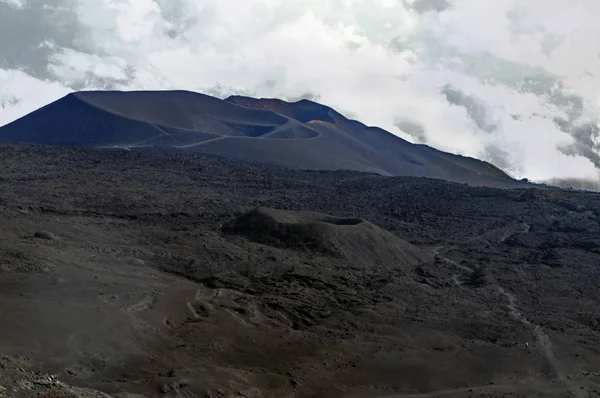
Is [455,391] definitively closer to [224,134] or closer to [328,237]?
[328,237]

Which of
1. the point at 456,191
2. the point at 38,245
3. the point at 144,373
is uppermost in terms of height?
the point at 456,191

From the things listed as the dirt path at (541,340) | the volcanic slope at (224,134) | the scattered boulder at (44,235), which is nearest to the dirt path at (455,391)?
the dirt path at (541,340)

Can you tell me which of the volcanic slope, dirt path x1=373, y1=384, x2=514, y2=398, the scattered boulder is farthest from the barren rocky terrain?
the volcanic slope

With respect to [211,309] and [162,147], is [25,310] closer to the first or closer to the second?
[211,309]

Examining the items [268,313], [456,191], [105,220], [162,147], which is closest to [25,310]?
[268,313]

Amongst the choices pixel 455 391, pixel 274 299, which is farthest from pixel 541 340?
pixel 274 299

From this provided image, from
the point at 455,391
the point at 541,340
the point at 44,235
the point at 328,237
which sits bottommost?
the point at 455,391
